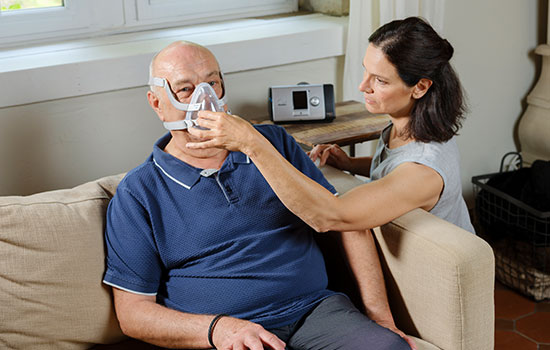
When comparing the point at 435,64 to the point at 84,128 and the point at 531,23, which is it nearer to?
the point at 84,128

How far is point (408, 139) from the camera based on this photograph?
1872mm

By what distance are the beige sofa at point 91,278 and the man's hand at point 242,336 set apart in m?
0.32

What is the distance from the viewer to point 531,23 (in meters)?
3.18

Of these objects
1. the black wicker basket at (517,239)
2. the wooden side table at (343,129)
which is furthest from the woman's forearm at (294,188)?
the black wicker basket at (517,239)

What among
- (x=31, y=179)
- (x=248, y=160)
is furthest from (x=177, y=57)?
(x=31, y=179)

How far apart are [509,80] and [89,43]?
191 centimetres

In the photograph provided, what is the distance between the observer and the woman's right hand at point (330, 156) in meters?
2.12

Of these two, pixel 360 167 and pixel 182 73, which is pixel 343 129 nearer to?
pixel 360 167

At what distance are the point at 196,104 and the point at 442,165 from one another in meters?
0.66

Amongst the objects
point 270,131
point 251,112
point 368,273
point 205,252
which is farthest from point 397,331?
point 251,112

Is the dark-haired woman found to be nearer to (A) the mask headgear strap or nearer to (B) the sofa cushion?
(A) the mask headgear strap

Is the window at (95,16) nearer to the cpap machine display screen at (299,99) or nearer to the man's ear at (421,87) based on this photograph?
the cpap machine display screen at (299,99)

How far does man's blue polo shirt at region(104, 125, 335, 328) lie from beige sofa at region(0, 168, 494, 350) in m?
0.07

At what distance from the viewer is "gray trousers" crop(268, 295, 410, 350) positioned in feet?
5.24
